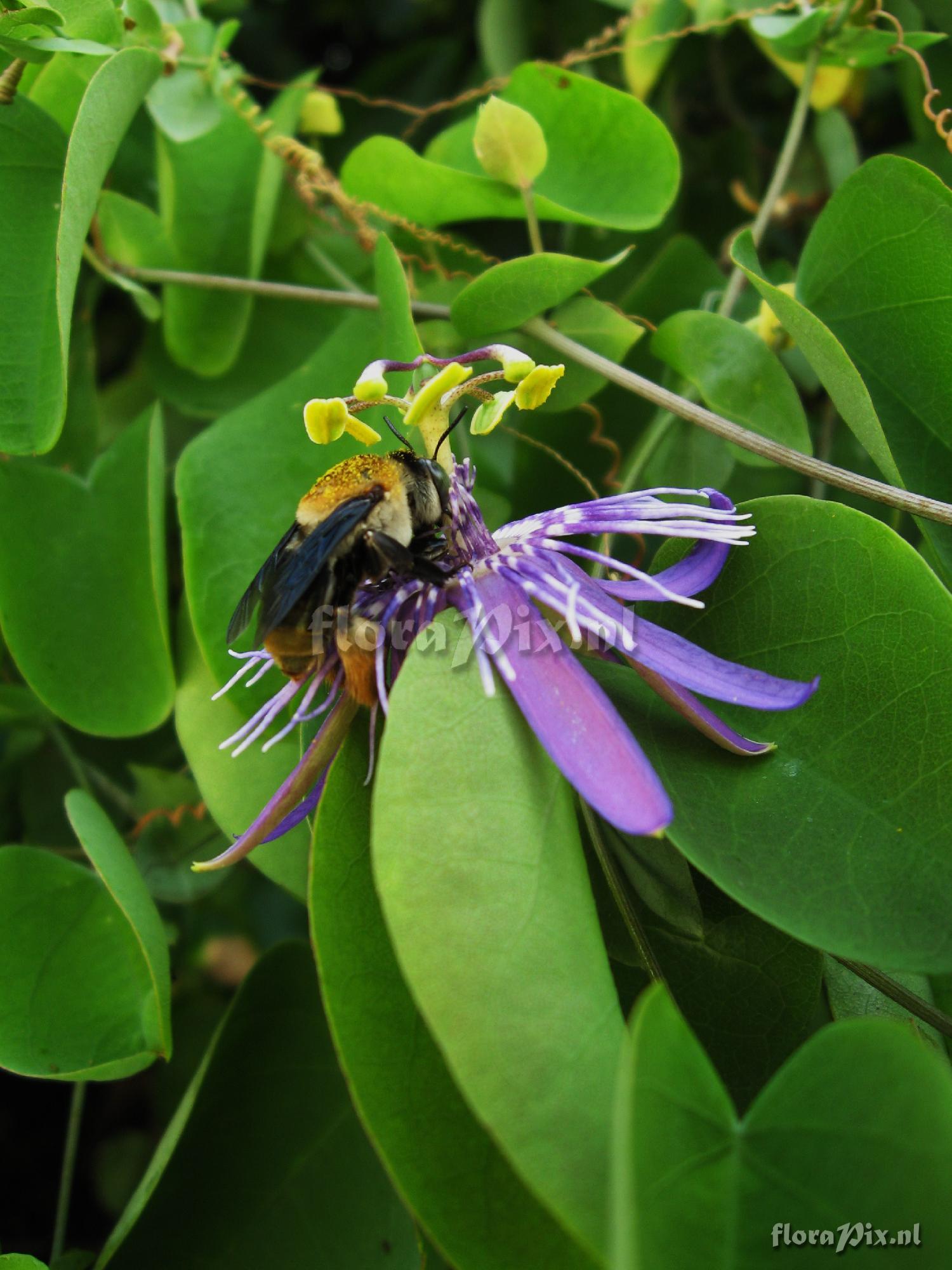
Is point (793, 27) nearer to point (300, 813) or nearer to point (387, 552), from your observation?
point (387, 552)

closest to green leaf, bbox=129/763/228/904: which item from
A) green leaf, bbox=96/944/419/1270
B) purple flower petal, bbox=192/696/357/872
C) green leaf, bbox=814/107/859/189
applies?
green leaf, bbox=96/944/419/1270

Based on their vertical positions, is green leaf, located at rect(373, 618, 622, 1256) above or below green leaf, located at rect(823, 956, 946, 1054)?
above

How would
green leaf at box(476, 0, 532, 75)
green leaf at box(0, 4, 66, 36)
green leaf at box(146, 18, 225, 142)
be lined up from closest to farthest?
green leaf at box(0, 4, 66, 36) < green leaf at box(146, 18, 225, 142) < green leaf at box(476, 0, 532, 75)

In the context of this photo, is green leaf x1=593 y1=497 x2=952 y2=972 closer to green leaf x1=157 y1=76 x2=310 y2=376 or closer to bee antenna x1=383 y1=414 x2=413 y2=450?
bee antenna x1=383 y1=414 x2=413 y2=450

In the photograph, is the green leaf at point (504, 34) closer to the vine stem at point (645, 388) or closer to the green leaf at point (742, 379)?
the vine stem at point (645, 388)

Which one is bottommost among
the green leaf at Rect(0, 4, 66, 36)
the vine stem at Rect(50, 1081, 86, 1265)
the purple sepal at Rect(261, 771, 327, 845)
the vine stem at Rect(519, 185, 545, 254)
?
the vine stem at Rect(50, 1081, 86, 1265)

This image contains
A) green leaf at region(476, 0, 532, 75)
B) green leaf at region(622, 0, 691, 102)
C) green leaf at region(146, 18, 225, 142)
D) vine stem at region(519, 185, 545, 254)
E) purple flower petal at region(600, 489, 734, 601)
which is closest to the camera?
purple flower petal at region(600, 489, 734, 601)

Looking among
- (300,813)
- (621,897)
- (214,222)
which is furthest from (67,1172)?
(214,222)
